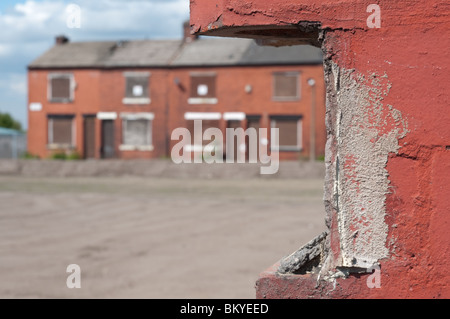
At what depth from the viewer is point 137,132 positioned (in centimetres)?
3372

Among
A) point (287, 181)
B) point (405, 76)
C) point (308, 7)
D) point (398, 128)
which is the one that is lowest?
point (287, 181)

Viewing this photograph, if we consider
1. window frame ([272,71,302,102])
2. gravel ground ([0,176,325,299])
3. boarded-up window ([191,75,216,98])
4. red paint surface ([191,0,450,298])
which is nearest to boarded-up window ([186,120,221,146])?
boarded-up window ([191,75,216,98])

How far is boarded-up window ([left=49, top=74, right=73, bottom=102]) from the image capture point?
3431 centimetres

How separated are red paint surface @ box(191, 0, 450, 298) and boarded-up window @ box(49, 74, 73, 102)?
33041 mm

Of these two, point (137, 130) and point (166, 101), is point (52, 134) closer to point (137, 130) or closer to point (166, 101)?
point (137, 130)

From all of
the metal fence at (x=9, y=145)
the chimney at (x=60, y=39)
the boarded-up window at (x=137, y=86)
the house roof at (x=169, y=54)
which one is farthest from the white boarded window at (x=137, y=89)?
the metal fence at (x=9, y=145)

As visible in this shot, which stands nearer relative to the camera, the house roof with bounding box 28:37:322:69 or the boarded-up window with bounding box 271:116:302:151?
the boarded-up window with bounding box 271:116:302:151

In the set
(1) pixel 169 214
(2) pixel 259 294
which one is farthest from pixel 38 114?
(2) pixel 259 294

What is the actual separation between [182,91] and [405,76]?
30.8 m

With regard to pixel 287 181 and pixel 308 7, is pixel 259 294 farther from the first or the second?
pixel 287 181

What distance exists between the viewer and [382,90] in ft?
7.76

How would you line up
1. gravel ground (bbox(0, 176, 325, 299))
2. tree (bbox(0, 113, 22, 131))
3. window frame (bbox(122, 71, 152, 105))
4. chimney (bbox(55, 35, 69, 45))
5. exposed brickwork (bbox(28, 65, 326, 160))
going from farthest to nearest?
tree (bbox(0, 113, 22, 131)), chimney (bbox(55, 35, 69, 45)), window frame (bbox(122, 71, 152, 105)), exposed brickwork (bbox(28, 65, 326, 160)), gravel ground (bbox(0, 176, 325, 299))

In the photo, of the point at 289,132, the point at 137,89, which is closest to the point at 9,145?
the point at 137,89

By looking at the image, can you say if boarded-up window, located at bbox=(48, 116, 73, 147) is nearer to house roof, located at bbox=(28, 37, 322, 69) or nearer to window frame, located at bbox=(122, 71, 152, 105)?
house roof, located at bbox=(28, 37, 322, 69)
